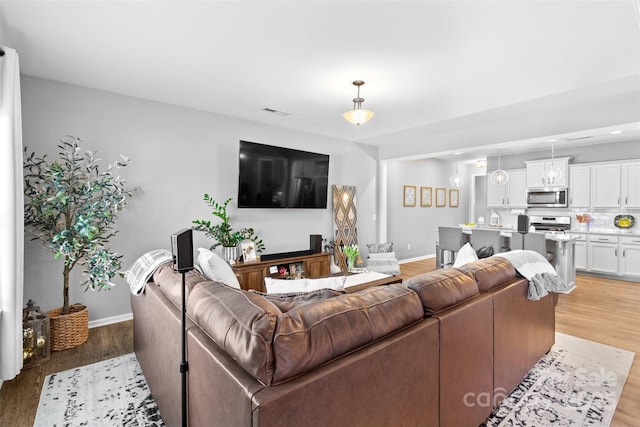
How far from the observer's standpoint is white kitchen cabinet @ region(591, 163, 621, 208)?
5.71m

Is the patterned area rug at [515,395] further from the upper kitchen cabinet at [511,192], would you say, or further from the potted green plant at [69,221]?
the upper kitchen cabinet at [511,192]

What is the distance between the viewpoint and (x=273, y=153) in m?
4.62

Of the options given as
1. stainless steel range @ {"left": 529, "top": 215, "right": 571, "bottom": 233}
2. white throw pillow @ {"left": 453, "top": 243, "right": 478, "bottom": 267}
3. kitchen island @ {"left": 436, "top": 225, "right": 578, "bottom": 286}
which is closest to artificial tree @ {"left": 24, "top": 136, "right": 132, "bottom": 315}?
white throw pillow @ {"left": 453, "top": 243, "right": 478, "bottom": 267}

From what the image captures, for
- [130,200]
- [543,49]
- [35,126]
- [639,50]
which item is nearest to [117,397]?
[130,200]

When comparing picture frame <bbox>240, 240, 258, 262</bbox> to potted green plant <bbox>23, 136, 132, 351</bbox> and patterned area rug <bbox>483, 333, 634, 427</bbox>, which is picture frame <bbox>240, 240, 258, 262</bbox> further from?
patterned area rug <bbox>483, 333, 634, 427</bbox>

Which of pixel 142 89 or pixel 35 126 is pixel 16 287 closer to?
pixel 35 126

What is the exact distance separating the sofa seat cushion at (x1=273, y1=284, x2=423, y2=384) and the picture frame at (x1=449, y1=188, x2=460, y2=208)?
7.92 metres

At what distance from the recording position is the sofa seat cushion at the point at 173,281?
1654mm

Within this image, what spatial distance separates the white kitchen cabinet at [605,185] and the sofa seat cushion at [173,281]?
23.7ft

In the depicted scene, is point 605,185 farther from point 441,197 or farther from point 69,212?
point 69,212

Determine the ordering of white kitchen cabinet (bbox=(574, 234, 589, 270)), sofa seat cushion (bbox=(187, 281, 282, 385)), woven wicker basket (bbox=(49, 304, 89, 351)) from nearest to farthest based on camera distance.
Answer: sofa seat cushion (bbox=(187, 281, 282, 385)), woven wicker basket (bbox=(49, 304, 89, 351)), white kitchen cabinet (bbox=(574, 234, 589, 270))

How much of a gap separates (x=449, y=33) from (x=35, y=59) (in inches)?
139

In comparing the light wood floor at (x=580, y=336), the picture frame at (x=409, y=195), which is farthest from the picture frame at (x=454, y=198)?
the light wood floor at (x=580, y=336)

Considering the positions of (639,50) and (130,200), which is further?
(130,200)
